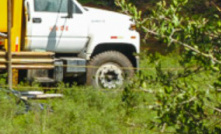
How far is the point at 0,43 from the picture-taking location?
40.9ft

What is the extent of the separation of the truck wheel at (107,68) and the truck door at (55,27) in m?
0.44

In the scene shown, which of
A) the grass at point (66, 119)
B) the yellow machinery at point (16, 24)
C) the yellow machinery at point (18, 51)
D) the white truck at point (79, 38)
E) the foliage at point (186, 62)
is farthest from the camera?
the white truck at point (79, 38)

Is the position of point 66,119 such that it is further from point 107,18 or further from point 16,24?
point 107,18

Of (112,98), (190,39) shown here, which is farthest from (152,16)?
(112,98)

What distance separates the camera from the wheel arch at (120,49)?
13.5m

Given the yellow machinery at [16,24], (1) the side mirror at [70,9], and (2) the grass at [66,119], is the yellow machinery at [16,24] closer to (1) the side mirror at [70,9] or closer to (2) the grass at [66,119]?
(1) the side mirror at [70,9]

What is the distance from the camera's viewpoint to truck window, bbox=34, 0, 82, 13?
41.7ft

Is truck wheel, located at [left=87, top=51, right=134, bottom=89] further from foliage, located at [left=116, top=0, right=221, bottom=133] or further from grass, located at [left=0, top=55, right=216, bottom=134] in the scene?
foliage, located at [left=116, top=0, right=221, bottom=133]

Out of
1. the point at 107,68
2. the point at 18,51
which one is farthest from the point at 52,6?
the point at 107,68

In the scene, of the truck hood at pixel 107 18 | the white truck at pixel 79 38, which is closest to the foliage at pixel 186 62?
the white truck at pixel 79 38

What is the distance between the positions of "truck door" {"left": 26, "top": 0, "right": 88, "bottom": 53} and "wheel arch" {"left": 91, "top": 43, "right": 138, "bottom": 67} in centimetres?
49

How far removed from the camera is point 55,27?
41.5ft

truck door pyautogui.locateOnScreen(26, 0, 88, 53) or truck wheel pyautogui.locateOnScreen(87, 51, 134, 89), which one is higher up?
truck door pyautogui.locateOnScreen(26, 0, 88, 53)

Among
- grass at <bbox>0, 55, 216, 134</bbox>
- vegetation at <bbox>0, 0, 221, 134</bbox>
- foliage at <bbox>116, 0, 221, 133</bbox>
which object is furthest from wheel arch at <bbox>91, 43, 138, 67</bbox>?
foliage at <bbox>116, 0, 221, 133</bbox>
